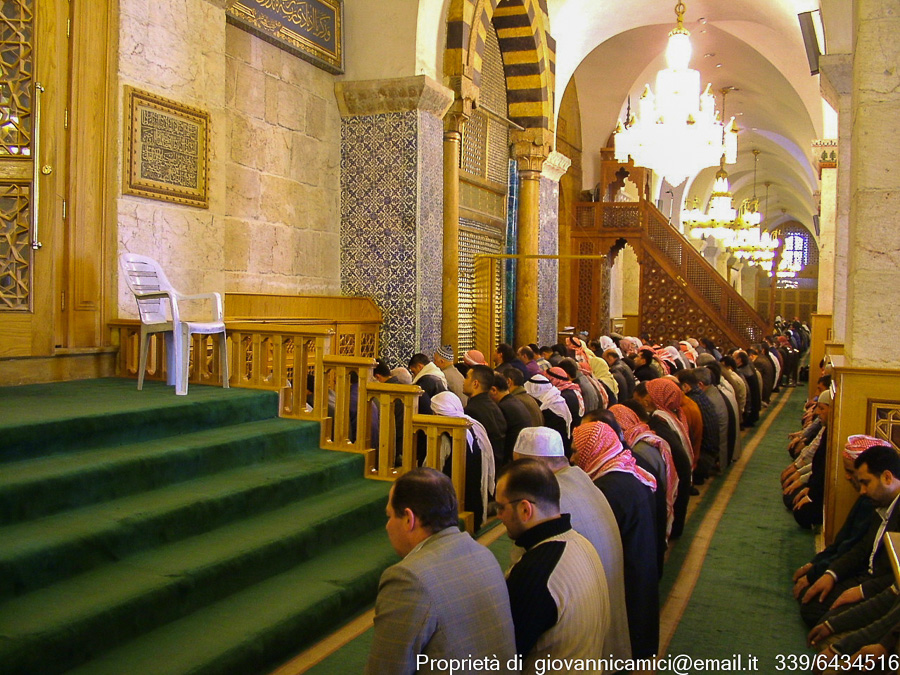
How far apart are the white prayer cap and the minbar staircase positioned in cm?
1111

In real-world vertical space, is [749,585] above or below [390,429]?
below

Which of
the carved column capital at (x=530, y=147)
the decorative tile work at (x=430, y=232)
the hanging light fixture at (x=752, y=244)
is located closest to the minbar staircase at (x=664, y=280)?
the carved column capital at (x=530, y=147)

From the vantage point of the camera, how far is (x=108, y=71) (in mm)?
4867

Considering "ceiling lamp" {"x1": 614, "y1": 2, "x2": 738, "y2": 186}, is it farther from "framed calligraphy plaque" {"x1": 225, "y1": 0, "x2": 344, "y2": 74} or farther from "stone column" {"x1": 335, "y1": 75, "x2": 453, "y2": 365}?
"framed calligraphy plaque" {"x1": 225, "y1": 0, "x2": 344, "y2": 74}

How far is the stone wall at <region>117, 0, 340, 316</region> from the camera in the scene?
507cm

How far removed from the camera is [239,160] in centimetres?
649

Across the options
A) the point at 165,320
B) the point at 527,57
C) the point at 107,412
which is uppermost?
the point at 527,57

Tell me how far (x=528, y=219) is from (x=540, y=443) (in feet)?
26.6

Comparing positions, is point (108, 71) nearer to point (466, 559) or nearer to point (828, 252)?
point (466, 559)

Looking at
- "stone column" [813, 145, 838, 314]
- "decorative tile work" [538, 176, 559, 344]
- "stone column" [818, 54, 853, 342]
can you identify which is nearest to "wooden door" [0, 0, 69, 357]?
"stone column" [818, 54, 853, 342]

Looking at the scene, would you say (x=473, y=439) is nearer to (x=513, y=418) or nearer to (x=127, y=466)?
(x=513, y=418)

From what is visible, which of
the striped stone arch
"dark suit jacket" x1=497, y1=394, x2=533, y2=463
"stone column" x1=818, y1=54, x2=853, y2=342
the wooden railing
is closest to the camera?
the wooden railing

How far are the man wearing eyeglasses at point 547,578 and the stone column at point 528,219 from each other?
8.26 metres

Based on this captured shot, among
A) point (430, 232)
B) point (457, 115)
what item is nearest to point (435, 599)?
point (430, 232)
